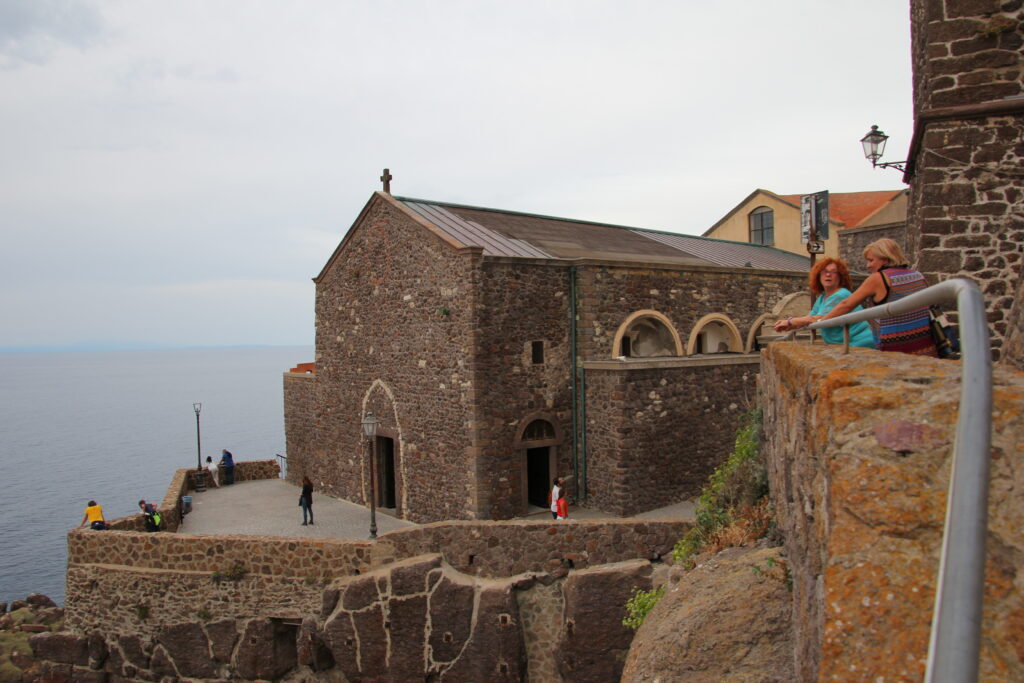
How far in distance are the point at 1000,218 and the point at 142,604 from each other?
16376 mm

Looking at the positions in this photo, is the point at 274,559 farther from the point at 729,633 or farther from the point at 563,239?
the point at 563,239

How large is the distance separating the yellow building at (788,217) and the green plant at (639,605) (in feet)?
77.3

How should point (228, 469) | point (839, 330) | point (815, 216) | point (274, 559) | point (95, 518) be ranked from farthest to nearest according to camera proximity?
1. point (228, 469)
2. point (95, 518)
3. point (815, 216)
4. point (274, 559)
5. point (839, 330)

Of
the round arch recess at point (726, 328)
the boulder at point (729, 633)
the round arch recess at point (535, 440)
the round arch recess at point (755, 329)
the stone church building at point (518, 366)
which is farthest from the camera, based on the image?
the round arch recess at point (755, 329)

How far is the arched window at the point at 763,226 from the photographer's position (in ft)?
106

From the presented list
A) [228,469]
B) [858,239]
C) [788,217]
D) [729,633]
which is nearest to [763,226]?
[788,217]

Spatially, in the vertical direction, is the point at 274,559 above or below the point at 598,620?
above

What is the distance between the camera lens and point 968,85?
929 centimetres

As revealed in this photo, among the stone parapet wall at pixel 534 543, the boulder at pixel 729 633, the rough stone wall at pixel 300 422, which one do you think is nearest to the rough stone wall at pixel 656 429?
the stone parapet wall at pixel 534 543

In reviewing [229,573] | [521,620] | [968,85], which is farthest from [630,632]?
[968,85]

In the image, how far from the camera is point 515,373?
1573 centimetres

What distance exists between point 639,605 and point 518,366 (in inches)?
247

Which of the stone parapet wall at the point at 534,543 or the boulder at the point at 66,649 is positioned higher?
the stone parapet wall at the point at 534,543

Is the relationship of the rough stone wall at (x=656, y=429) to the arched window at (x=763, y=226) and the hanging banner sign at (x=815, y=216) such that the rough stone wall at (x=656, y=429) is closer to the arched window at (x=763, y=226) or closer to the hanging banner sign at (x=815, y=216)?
the hanging banner sign at (x=815, y=216)
